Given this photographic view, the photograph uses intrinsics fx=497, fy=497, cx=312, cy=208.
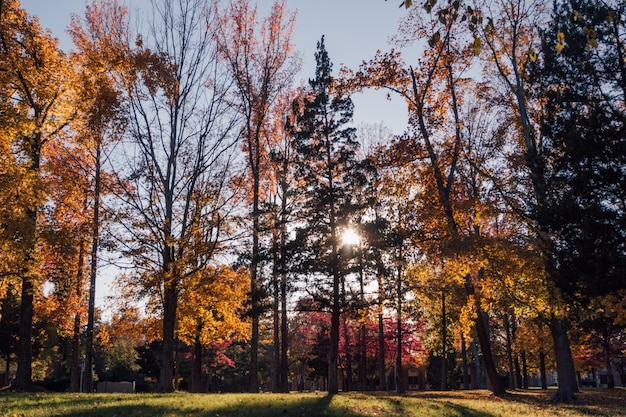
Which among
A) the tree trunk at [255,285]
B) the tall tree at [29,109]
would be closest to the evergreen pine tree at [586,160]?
the tree trunk at [255,285]

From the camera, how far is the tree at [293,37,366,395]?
19516 millimetres

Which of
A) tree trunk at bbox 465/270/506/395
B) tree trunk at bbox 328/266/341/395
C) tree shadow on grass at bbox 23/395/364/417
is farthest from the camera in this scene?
tree trunk at bbox 465/270/506/395

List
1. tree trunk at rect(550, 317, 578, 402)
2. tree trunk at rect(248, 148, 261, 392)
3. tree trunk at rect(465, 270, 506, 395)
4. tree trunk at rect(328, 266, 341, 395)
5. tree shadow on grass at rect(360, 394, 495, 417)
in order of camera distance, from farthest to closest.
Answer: tree trunk at rect(248, 148, 261, 392), tree trunk at rect(465, 270, 506, 395), tree trunk at rect(550, 317, 578, 402), tree trunk at rect(328, 266, 341, 395), tree shadow on grass at rect(360, 394, 495, 417)

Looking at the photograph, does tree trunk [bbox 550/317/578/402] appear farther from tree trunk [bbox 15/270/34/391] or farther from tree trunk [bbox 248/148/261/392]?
tree trunk [bbox 15/270/34/391]

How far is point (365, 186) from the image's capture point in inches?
821

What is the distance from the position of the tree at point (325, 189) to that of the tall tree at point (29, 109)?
905 centimetres

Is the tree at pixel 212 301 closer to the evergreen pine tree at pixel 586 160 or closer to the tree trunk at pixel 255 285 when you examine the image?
the tree trunk at pixel 255 285

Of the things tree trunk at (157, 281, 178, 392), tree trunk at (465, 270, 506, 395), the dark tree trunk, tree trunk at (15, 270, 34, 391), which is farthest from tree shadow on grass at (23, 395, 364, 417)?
the dark tree trunk

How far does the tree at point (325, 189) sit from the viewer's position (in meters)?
19.5

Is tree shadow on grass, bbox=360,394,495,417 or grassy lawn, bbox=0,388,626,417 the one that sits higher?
grassy lawn, bbox=0,388,626,417

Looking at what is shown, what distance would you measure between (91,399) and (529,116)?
18.2 m

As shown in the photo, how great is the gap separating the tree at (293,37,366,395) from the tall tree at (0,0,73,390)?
29.7 ft

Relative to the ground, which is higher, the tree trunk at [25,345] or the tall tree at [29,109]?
the tall tree at [29,109]

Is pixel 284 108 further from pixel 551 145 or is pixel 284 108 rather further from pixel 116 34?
pixel 551 145
